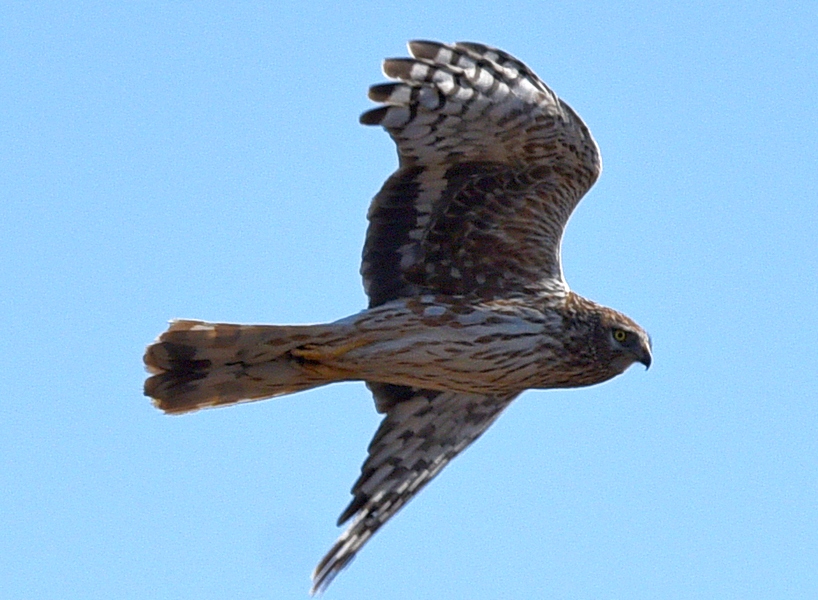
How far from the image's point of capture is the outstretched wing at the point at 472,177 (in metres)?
12.2

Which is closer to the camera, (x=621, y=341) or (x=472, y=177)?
(x=472, y=177)

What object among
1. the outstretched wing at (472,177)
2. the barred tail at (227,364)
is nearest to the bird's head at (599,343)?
the outstretched wing at (472,177)

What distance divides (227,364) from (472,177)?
1.80m

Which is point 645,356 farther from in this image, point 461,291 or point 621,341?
point 461,291

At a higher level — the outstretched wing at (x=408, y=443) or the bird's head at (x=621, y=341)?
the bird's head at (x=621, y=341)

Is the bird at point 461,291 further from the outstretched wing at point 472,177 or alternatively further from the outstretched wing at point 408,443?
the outstretched wing at point 408,443

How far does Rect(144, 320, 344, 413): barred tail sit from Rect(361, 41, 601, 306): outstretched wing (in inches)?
23.0

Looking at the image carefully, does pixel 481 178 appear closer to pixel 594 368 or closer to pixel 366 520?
pixel 594 368

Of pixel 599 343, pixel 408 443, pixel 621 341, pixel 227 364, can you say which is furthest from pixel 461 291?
pixel 227 364

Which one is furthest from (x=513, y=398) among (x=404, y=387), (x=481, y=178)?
(x=481, y=178)

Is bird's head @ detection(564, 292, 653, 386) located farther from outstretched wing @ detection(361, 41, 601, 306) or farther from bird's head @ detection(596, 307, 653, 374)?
outstretched wing @ detection(361, 41, 601, 306)

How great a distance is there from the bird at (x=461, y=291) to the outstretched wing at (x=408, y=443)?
11.2 inches

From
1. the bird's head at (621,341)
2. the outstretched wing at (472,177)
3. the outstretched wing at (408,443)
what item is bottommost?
the outstretched wing at (408,443)

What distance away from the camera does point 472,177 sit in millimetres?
12617
